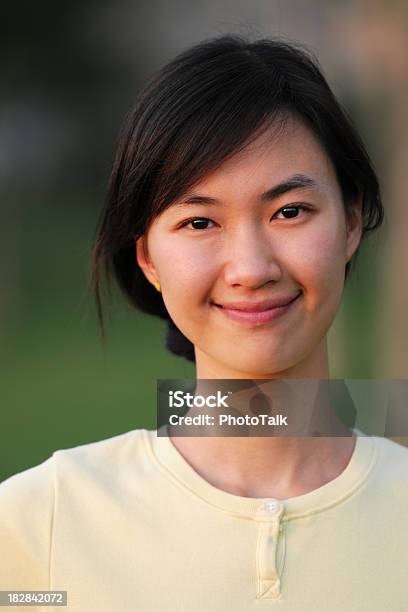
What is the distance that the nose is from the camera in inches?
59.1

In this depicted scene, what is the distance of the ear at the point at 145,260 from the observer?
1.74 metres

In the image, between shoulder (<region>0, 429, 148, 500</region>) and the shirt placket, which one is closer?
the shirt placket

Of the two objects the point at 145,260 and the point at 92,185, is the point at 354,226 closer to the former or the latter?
the point at 145,260

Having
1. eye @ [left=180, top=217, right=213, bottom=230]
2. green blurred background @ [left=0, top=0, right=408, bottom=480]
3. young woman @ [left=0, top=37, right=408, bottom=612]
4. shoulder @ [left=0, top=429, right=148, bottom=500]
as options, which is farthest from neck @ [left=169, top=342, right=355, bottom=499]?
green blurred background @ [left=0, top=0, right=408, bottom=480]

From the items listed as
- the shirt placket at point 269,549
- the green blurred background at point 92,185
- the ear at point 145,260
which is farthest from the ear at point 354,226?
the green blurred background at point 92,185

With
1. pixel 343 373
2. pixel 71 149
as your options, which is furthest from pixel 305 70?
pixel 71 149

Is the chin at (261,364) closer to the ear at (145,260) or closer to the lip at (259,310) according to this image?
the lip at (259,310)

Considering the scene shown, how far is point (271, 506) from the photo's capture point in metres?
1.57

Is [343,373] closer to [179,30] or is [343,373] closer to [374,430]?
[179,30]

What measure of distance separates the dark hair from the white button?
50 cm

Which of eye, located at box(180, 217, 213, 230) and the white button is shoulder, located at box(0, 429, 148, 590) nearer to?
the white button

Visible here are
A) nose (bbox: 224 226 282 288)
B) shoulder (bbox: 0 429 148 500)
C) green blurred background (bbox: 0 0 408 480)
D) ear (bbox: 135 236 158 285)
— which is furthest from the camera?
green blurred background (bbox: 0 0 408 480)

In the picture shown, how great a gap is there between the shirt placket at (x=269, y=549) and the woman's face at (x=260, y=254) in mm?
217

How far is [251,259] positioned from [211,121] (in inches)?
9.9
